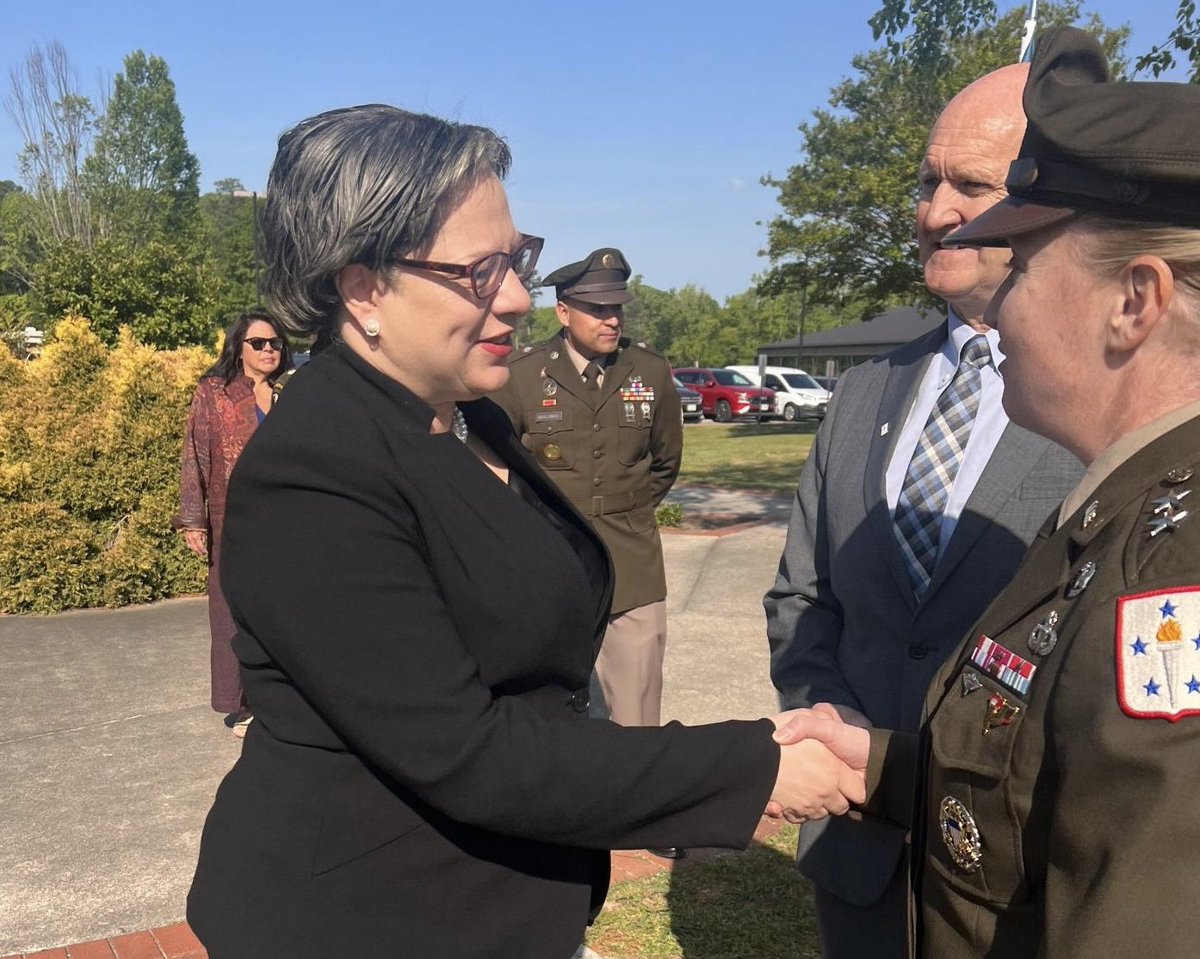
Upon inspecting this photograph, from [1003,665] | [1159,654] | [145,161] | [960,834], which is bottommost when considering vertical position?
[960,834]

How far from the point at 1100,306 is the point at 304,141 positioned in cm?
122

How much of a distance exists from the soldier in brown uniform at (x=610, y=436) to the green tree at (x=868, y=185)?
1761 cm

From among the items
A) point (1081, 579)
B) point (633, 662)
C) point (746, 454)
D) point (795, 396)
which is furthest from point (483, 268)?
point (795, 396)

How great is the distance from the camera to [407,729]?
1.60 meters

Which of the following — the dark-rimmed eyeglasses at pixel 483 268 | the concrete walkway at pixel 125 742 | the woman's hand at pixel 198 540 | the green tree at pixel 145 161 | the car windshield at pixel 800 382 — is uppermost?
the green tree at pixel 145 161

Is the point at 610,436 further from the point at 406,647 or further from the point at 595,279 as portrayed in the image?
the point at 406,647

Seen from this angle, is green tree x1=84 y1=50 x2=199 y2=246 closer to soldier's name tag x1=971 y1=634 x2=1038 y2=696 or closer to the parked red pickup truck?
the parked red pickup truck

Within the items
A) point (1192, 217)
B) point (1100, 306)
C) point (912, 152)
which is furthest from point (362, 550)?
point (912, 152)

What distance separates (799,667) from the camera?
2455mm

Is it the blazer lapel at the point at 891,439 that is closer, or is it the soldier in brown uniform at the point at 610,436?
the blazer lapel at the point at 891,439

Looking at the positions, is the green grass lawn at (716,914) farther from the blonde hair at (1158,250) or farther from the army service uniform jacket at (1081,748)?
the blonde hair at (1158,250)

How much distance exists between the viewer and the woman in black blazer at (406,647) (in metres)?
1.60

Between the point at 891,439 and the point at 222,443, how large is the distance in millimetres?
4231

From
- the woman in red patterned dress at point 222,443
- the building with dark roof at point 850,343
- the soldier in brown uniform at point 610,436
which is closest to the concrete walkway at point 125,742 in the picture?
the woman in red patterned dress at point 222,443
